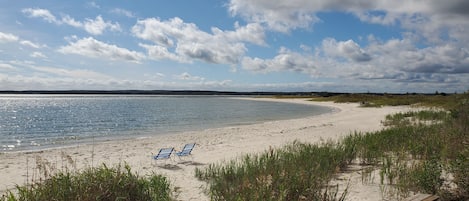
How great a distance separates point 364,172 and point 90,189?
560 cm

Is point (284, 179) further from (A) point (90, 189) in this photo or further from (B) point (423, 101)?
(B) point (423, 101)

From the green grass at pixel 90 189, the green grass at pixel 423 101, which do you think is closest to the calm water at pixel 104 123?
the green grass at pixel 423 101

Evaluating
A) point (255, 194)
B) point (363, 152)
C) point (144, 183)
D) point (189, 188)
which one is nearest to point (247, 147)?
point (363, 152)

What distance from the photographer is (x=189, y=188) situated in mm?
7551

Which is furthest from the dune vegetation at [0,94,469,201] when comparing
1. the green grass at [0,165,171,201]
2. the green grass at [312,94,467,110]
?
the green grass at [312,94,467,110]

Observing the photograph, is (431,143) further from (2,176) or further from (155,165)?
(2,176)

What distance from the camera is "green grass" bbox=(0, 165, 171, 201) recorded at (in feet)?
15.4

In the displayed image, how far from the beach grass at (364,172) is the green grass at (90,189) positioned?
1182 mm

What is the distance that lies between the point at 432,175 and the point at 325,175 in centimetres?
187

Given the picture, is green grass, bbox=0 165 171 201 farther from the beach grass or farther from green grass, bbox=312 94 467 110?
green grass, bbox=312 94 467 110

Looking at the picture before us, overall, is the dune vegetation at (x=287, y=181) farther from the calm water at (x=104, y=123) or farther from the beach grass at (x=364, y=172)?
the calm water at (x=104, y=123)

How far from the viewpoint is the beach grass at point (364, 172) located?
519 cm

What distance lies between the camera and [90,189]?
4.95 meters

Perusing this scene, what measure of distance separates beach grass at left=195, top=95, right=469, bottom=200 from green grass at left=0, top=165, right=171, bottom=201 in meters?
1.18
